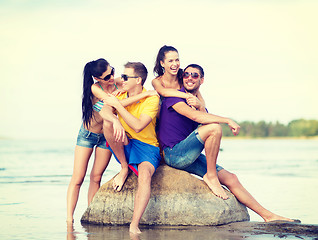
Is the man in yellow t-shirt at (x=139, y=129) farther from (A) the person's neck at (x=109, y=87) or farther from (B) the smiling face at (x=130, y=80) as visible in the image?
(A) the person's neck at (x=109, y=87)

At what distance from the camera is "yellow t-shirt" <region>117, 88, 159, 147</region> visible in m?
6.48

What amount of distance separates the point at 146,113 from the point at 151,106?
0.13 m

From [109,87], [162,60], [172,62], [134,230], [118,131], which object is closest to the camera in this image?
[134,230]

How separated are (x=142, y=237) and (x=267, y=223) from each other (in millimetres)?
1677

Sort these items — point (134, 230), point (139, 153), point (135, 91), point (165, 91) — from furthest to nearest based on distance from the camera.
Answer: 1. point (165, 91)
2. point (135, 91)
3. point (139, 153)
4. point (134, 230)

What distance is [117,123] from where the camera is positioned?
625 centimetres

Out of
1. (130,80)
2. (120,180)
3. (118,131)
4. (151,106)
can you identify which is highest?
(130,80)

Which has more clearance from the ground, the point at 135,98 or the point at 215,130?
the point at 135,98

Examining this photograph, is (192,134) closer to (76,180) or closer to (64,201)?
(76,180)

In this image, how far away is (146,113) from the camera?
641cm

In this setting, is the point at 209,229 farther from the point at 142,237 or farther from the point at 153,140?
the point at 153,140

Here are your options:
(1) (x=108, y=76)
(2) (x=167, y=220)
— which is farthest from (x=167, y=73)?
(2) (x=167, y=220)

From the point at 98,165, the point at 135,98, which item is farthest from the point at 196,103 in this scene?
the point at 98,165

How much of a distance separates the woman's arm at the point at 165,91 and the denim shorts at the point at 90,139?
1.02 metres
